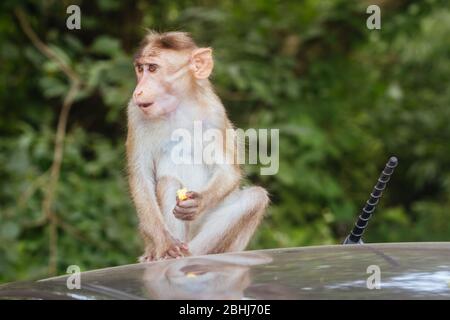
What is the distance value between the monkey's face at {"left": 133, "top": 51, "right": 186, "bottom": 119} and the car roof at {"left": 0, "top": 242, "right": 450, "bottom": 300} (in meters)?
0.55

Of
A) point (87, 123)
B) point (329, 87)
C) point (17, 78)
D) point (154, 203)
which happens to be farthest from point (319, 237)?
point (154, 203)

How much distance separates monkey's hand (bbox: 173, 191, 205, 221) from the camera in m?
2.93

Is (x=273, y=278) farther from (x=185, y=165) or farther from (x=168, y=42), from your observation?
(x=168, y=42)

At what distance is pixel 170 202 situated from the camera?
122 inches

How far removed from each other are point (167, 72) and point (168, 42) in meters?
0.10

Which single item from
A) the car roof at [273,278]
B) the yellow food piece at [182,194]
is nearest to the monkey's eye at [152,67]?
the yellow food piece at [182,194]

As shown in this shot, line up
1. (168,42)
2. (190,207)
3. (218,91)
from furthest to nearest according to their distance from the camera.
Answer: (218,91), (168,42), (190,207)

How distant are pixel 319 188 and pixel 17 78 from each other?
7.40 ft

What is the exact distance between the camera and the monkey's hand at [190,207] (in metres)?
2.93

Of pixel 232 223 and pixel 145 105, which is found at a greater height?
pixel 145 105

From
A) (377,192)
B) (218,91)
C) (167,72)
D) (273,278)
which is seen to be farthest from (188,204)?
(218,91)

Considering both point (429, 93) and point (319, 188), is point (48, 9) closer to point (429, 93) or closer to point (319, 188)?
point (319, 188)

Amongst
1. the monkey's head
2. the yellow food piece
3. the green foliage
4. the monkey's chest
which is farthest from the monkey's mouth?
the green foliage

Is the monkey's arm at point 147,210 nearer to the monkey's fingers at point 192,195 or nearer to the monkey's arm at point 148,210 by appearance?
the monkey's arm at point 148,210
